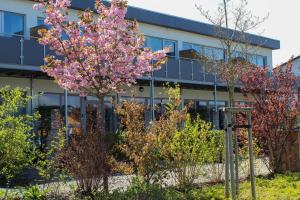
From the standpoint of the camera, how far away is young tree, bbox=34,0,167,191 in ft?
33.0

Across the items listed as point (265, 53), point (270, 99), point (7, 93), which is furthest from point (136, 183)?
point (265, 53)

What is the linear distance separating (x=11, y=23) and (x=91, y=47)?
11613 millimetres

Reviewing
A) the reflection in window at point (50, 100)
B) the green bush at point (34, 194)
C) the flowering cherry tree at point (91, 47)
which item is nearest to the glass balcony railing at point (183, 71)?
the reflection in window at point (50, 100)

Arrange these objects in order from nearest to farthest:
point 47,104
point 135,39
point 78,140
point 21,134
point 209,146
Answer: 1. point 21,134
2. point 78,140
3. point 135,39
4. point 209,146
5. point 47,104

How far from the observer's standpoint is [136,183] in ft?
32.8

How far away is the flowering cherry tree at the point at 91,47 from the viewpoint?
10055 mm

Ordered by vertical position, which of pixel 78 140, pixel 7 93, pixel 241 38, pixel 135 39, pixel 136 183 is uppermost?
pixel 241 38

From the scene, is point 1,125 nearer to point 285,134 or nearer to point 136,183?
point 136,183

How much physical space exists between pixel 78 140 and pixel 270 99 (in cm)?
572

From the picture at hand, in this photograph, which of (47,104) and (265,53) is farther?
(265,53)

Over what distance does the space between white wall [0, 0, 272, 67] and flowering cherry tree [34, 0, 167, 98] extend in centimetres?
1117

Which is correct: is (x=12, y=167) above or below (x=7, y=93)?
below

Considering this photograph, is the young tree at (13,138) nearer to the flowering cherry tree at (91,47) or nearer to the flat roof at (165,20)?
the flowering cherry tree at (91,47)

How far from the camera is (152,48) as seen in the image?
88.5 ft
